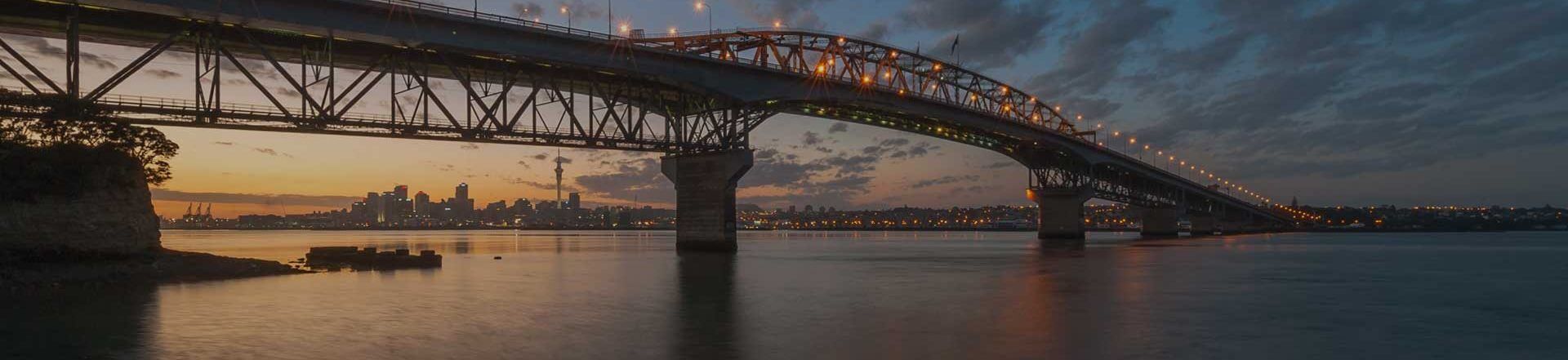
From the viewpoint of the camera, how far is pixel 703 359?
1855 centimetres

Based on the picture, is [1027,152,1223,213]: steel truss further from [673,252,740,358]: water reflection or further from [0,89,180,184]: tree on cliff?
→ [0,89,180,184]: tree on cliff

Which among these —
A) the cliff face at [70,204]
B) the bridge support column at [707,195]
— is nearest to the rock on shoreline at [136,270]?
the cliff face at [70,204]

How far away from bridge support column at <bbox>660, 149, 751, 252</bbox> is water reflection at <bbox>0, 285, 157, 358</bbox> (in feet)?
131

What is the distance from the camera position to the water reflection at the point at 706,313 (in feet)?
66.2

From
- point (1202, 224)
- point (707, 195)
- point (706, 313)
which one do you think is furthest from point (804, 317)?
point (1202, 224)

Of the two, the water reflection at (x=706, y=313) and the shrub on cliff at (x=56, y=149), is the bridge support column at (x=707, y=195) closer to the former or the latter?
the water reflection at (x=706, y=313)

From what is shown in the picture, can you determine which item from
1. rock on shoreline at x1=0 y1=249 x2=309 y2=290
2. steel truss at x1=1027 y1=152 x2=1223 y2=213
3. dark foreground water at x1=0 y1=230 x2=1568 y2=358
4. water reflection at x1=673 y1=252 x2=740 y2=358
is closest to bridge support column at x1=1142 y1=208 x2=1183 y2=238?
steel truss at x1=1027 y1=152 x2=1223 y2=213

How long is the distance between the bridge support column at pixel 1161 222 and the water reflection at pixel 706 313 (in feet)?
439

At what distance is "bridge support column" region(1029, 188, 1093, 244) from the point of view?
12862cm

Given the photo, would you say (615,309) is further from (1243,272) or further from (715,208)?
→ (715,208)

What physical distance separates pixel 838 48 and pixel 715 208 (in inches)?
956

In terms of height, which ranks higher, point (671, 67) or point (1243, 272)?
point (671, 67)

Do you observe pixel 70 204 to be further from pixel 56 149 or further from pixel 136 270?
pixel 136 270

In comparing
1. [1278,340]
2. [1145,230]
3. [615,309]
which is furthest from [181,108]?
[1145,230]
